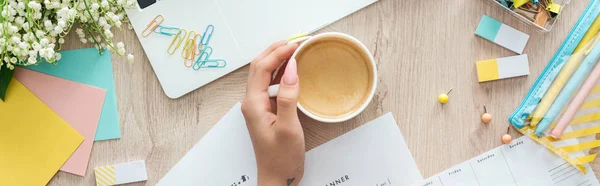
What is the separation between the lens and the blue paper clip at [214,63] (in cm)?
96

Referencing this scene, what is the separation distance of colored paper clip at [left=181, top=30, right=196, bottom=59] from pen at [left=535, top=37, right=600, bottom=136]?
645 mm

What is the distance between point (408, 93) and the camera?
0.98 meters

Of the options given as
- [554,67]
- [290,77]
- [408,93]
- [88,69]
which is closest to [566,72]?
[554,67]

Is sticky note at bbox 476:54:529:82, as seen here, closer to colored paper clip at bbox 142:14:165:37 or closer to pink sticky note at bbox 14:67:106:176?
colored paper clip at bbox 142:14:165:37

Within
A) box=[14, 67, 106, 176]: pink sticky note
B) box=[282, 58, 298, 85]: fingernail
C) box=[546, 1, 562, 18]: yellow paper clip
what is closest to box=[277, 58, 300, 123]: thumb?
box=[282, 58, 298, 85]: fingernail

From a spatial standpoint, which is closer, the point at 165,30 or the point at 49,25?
the point at 49,25

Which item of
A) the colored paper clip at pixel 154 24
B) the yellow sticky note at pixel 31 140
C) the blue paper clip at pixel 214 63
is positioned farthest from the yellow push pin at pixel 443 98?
the yellow sticky note at pixel 31 140

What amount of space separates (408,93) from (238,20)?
340 millimetres

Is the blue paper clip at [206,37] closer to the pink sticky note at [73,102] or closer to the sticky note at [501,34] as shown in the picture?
the pink sticky note at [73,102]

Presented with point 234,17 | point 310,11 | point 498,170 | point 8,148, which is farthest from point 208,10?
point 498,170

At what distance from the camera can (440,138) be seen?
0.99 meters

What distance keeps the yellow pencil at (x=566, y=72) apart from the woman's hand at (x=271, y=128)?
444 mm

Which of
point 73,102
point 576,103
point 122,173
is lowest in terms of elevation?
point 122,173

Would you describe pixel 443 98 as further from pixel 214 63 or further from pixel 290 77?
pixel 214 63
